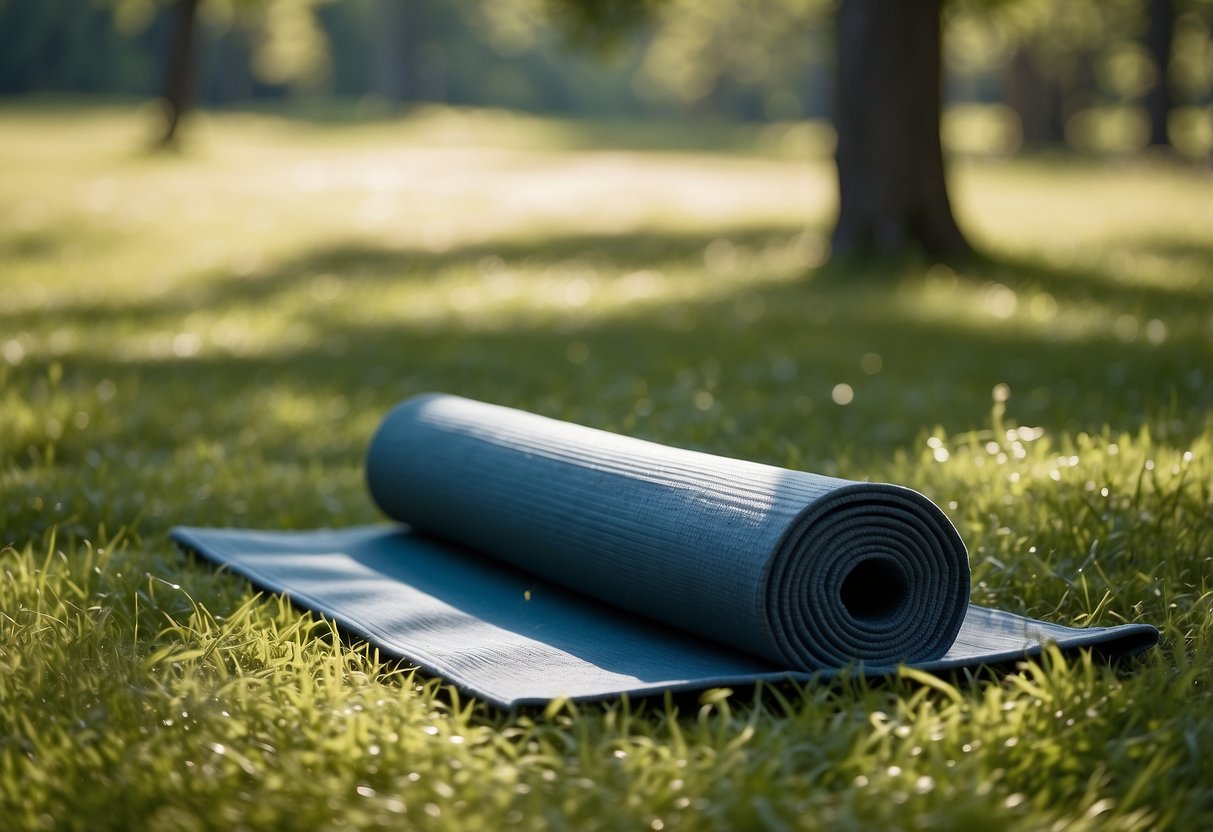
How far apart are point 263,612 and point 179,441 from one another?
2.94 m

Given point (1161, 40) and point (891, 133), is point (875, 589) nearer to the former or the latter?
point (891, 133)

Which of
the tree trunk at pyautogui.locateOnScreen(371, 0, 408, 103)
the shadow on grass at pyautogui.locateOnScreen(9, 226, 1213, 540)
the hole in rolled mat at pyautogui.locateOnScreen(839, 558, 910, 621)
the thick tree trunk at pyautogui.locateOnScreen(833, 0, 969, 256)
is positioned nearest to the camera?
the hole in rolled mat at pyautogui.locateOnScreen(839, 558, 910, 621)

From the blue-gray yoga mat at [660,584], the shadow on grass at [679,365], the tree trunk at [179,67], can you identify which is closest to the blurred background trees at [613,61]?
the tree trunk at [179,67]

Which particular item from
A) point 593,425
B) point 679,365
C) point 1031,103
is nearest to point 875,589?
point 593,425

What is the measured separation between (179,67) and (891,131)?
2179 cm

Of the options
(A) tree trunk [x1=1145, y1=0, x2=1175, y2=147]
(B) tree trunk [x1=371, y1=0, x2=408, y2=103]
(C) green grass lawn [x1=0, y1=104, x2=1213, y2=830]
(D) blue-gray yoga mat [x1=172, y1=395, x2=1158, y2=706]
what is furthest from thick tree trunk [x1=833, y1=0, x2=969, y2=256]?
(B) tree trunk [x1=371, y1=0, x2=408, y2=103]

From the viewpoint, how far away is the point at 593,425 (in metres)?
6.16

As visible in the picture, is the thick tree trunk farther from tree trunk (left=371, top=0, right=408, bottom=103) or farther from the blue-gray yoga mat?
tree trunk (left=371, top=0, right=408, bottom=103)

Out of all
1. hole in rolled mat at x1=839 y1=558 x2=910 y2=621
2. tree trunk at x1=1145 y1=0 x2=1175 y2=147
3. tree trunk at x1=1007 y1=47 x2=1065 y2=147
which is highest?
tree trunk at x1=1145 y1=0 x2=1175 y2=147

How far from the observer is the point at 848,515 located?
3.10 meters

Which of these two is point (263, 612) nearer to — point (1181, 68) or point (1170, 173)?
point (1170, 173)

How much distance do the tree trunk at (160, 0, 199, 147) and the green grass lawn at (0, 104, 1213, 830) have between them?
506 inches

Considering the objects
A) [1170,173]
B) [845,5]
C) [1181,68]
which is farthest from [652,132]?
[845,5]

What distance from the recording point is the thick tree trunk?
36.9 ft
